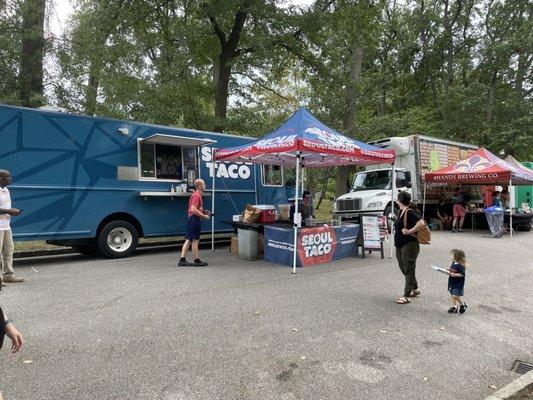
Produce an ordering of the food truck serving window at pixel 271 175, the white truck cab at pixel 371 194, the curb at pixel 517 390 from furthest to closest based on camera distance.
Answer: the white truck cab at pixel 371 194 → the food truck serving window at pixel 271 175 → the curb at pixel 517 390

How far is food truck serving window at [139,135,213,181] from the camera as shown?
995 cm

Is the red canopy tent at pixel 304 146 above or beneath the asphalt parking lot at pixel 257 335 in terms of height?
above

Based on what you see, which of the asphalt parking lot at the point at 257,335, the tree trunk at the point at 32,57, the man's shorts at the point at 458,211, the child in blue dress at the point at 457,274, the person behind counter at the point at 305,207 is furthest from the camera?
the man's shorts at the point at 458,211

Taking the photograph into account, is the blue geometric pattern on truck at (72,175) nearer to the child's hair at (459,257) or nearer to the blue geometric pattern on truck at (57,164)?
the blue geometric pattern on truck at (57,164)

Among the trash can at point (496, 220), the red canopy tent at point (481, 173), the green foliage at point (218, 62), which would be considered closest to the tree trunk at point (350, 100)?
the green foliage at point (218, 62)

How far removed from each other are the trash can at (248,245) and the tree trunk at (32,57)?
9.36 meters

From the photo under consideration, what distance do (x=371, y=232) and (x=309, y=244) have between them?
198 centimetres

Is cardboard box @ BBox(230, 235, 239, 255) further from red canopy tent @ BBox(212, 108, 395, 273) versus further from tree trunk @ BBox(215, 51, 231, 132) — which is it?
tree trunk @ BBox(215, 51, 231, 132)

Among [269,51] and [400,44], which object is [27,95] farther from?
[400,44]

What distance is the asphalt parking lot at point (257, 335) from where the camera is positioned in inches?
140

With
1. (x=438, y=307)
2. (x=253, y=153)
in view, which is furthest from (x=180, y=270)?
(x=438, y=307)

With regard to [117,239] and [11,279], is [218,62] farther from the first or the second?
[11,279]

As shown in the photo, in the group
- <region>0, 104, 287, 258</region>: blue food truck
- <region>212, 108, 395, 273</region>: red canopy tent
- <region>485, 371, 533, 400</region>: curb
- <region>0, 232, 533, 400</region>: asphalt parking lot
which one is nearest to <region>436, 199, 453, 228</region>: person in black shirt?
<region>212, 108, 395, 273</region>: red canopy tent

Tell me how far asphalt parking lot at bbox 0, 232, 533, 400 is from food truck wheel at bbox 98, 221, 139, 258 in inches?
44.9
